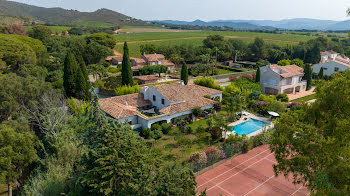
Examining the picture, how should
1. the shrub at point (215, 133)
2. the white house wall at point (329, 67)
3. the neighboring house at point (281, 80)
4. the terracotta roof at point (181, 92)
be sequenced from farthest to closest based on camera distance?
1. the white house wall at point (329, 67)
2. the neighboring house at point (281, 80)
3. the terracotta roof at point (181, 92)
4. the shrub at point (215, 133)

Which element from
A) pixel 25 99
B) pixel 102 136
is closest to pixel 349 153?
pixel 102 136

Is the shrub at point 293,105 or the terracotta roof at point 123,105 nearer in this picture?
the terracotta roof at point 123,105

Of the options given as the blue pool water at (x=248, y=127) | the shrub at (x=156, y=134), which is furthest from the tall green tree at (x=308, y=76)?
the shrub at (x=156, y=134)

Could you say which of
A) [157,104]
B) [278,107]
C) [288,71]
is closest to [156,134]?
[157,104]

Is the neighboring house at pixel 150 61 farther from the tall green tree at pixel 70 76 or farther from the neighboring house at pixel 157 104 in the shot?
the neighboring house at pixel 157 104

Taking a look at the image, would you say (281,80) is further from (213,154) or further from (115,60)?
(115,60)

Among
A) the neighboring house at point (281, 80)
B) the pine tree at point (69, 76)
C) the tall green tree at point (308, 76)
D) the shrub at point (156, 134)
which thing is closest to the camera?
the shrub at point (156, 134)

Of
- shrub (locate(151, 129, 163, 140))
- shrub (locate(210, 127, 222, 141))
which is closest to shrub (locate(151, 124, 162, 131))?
shrub (locate(151, 129, 163, 140))
